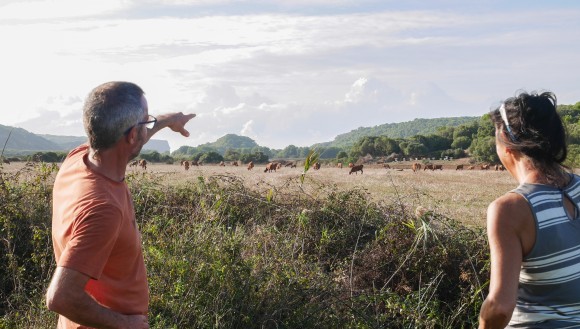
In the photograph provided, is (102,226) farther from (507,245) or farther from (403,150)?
(403,150)

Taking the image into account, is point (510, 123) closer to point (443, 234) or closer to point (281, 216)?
point (443, 234)

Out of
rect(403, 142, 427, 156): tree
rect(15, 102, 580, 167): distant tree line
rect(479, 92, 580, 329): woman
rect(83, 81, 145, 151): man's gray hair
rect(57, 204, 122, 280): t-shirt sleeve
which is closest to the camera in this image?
rect(57, 204, 122, 280): t-shirt sleeve

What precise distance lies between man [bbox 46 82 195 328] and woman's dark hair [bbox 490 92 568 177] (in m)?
1.55

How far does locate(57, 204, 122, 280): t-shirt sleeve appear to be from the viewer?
2203mm

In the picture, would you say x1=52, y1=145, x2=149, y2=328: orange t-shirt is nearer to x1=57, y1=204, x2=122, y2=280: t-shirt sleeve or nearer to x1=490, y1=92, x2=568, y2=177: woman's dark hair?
x1=57, y1=204, x2=122, y2=280: t-shirt sleeve

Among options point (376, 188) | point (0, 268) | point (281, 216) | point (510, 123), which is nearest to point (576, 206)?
point (510, 123)

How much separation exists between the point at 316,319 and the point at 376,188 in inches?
586

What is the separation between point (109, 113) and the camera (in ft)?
7.97

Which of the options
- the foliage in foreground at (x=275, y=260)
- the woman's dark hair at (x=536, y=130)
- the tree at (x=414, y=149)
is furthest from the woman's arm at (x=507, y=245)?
the tree at (x=414, y=149)

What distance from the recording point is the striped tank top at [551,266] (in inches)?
92.4

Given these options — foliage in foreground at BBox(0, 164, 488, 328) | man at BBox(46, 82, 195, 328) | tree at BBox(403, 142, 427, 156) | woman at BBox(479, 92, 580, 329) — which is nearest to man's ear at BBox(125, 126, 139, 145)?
man at BBox(46, 82, 195, 328)

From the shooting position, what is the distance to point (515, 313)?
8.14 ft

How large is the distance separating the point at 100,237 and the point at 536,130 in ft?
5.81

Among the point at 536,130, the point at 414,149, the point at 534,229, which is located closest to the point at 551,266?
the point at 534,229
